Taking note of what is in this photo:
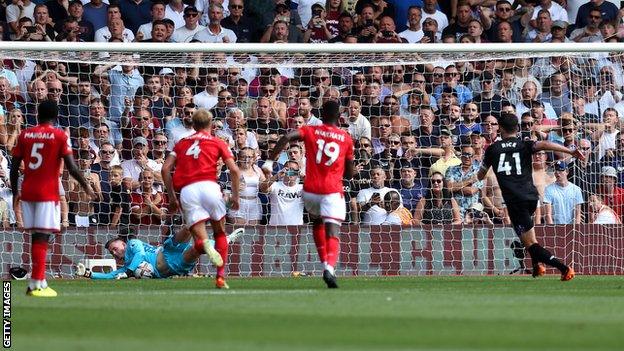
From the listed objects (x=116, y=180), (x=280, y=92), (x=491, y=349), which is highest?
(x=280, y=92)

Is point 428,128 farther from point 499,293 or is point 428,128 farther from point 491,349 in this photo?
point 491,349

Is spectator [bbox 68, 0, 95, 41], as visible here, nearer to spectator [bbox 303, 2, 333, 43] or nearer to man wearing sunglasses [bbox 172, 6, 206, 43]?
man wearing sunglasses [bbox 172, 6, 206, 43]

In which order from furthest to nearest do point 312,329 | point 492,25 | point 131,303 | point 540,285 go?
point 492,25
point 540,285
point 131,303
point 312,329

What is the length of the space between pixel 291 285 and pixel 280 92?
6150mm

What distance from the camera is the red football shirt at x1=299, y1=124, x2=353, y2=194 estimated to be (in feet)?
55.0

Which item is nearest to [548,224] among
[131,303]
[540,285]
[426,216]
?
[426,216]

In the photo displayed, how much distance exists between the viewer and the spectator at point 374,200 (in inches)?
870

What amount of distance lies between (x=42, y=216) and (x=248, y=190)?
7266 millimetres

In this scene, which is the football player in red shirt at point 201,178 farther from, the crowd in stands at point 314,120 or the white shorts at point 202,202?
the crowd in stands at point 314,120

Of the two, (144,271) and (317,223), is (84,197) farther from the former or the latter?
(317,223)

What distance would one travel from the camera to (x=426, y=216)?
22.1 metres

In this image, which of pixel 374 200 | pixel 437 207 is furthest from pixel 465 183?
pixel 374 200

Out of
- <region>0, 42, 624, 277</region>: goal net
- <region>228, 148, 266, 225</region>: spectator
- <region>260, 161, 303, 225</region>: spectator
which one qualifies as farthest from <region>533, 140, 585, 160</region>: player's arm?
<region>228, 148, 266, 225</region>: spectator

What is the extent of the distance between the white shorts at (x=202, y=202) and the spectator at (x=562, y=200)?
736 centimetres
